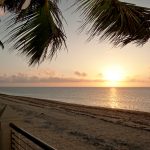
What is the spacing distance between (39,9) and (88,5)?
75 centimetres

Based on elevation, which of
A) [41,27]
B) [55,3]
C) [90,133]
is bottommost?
[90,133]

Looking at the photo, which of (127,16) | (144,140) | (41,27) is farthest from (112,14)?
(144,140)

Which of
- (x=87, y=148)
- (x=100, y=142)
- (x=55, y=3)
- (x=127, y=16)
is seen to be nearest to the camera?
(x=127, y=16)

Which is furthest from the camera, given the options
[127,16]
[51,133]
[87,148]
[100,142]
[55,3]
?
[51,133]

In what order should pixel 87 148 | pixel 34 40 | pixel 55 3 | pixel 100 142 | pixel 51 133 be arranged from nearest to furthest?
pixel 34 40, pixel 55 3, pixel 87 148, pixel 100 142, pixel 51 133

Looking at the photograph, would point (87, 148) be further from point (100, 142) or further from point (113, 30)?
point (113, 30)

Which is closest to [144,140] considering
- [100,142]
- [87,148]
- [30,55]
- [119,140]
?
[119,140]

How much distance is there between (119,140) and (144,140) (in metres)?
1.09

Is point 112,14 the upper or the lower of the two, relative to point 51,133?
upper

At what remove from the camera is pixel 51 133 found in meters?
14.6

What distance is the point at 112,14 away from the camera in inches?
122

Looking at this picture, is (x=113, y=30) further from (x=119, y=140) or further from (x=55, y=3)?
(x=119, y=140)

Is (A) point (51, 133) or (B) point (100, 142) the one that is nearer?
(B) point (100, 142)

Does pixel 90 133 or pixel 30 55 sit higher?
pixel 30 55
